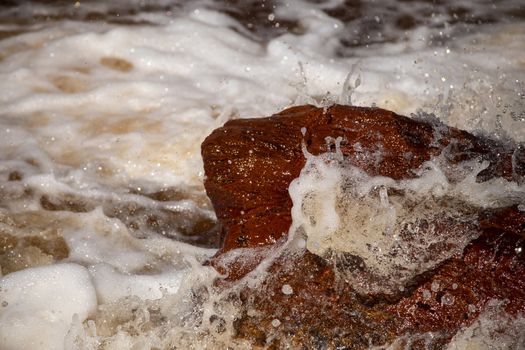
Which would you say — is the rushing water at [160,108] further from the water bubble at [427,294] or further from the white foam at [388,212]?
Answer: the water bubble at [427,294]

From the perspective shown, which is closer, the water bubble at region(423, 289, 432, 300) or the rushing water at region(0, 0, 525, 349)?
the water bubble at region(423, 289, 432, 300)

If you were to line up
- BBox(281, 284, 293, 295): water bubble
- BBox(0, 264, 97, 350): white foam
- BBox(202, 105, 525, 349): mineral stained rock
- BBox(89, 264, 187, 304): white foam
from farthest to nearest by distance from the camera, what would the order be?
BBox(89, 264, 187, 304): white foam < BBox(0, 264, 97, 350): white foam < BBox(281, 284, 293, 295): water bubble < BBox(202, 105, 525, 349): mineral stained rock

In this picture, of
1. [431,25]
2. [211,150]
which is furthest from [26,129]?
[431,25]

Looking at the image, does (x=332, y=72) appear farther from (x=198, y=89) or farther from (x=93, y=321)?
(x=93, y=321)

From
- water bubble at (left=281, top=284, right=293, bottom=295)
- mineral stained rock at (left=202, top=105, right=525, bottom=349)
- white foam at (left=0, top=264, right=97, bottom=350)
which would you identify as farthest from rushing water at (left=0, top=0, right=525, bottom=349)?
water bubble at (left=281, top=284, right=293, bottom=295)

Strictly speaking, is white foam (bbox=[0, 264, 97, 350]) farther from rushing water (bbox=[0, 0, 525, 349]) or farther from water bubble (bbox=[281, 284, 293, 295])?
water bubble (bbox=[281, 284, 293, 295])

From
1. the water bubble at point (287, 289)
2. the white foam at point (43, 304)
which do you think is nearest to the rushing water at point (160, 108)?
the white foam at point (43, 304)

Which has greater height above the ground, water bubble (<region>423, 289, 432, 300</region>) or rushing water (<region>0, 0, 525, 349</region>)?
water bubble (<region>423, 289, 432, 300</region>)
